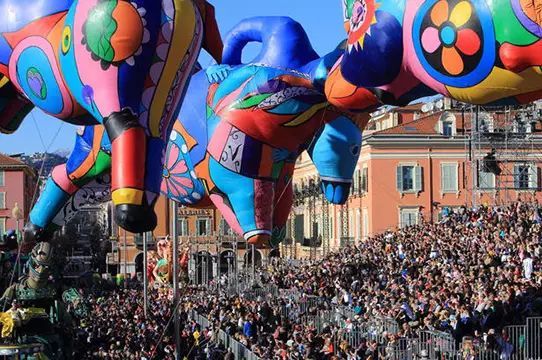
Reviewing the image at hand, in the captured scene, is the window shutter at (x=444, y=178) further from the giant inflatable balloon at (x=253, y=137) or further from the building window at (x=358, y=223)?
the giant inflatable balloon at (x=253, y=137)

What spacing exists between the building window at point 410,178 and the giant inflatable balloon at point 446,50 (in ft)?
122

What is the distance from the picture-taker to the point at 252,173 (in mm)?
12086

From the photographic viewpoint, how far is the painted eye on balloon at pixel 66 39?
9.34 m

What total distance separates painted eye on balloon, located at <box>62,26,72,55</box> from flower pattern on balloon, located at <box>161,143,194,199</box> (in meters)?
3.45

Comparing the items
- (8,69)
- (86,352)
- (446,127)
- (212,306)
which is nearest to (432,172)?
(446,127)

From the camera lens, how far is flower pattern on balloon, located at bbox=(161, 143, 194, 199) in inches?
501

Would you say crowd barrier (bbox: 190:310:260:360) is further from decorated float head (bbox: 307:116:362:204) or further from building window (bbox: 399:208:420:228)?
building window (bbox: 399:208:420:228)

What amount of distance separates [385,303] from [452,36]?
1069cm

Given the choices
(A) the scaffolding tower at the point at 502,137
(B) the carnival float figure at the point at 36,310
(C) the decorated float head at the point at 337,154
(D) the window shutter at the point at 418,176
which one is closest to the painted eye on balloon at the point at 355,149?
(C) the decorated float head at the point at 337,154

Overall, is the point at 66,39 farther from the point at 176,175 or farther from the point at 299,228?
the point at 299,228

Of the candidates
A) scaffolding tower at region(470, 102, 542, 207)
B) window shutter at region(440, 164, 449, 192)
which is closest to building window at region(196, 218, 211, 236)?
window shutter at region(440, 164, 449, 192)

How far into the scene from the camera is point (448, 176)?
1823 inches

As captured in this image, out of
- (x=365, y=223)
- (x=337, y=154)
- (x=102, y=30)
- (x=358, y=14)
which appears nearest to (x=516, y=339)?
(x=337, y=154)

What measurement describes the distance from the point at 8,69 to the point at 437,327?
7667mm
